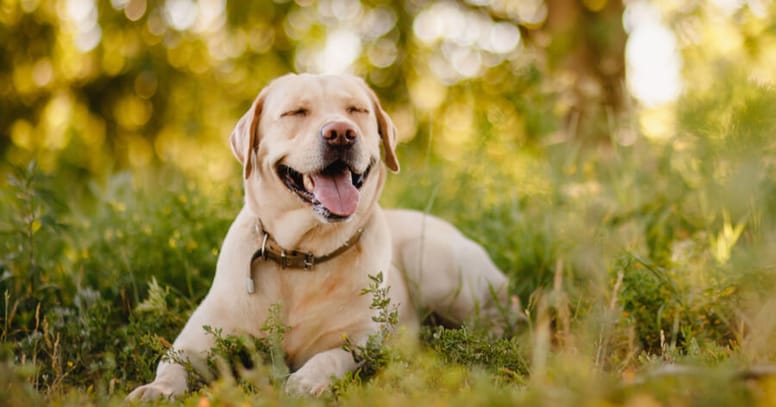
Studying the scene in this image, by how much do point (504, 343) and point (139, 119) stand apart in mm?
7727

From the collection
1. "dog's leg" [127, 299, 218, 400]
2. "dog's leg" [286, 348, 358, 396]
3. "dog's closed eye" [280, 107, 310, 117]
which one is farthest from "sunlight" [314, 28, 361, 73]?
"dog's leg" [286, 348, 358, 396]

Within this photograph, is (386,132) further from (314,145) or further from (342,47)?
(342,47)

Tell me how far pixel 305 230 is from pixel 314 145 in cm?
36

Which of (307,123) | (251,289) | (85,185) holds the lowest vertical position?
(85,185)

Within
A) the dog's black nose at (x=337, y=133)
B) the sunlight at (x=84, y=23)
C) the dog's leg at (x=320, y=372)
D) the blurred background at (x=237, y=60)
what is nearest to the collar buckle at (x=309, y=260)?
the dog's leg at (x=320, y=372)

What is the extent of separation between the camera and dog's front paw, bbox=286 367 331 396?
2.37 m

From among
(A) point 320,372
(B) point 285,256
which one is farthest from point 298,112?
(A) point 320,372

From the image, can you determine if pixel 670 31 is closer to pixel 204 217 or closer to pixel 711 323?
pixel 711 323

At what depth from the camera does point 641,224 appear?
4.01 metres

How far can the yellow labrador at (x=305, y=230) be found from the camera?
2848 mm

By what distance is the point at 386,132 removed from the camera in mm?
3328

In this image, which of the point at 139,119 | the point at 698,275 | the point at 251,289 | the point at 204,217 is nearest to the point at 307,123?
Answer: the point at 251,289

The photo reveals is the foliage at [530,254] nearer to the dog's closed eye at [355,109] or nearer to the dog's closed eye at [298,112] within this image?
the dog's closed eye at [355,109]

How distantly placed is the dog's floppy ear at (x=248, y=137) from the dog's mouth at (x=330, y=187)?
0.15 m
